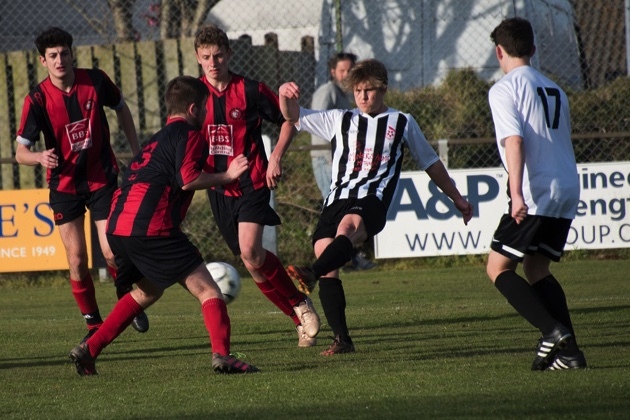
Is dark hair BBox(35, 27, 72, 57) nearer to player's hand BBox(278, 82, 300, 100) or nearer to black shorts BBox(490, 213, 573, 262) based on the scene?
player's hand BBox(278, 82, 300, 100)

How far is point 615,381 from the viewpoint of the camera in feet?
16.8

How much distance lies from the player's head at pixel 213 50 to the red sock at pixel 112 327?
6.25 feet

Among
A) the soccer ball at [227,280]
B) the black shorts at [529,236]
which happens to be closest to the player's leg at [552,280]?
the black shorts at [529,236]

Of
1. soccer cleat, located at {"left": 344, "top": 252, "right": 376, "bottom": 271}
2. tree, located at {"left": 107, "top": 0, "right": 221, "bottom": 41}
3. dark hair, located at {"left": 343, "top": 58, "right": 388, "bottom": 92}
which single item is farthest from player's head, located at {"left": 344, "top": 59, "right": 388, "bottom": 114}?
tree, located at {"left": 107, "top": 0, "right": 221, "bottom": 41}

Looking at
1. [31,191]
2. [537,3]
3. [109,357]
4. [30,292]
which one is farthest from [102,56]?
[109,357]

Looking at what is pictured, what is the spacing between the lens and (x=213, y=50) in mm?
A: 7219

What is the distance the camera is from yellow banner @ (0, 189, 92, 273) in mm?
12305

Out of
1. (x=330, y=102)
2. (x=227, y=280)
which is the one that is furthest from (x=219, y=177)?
(x=330, y=102)

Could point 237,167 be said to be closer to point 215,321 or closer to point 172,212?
point 172,212

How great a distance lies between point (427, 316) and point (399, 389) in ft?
11.7

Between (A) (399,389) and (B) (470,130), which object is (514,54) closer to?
(A) (399,389)

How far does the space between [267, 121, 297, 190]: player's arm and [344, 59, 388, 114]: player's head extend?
0.55 metres

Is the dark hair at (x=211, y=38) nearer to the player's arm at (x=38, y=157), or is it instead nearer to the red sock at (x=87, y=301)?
the player's arm at (x=38, y=157)

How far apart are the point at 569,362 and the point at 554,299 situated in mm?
356
